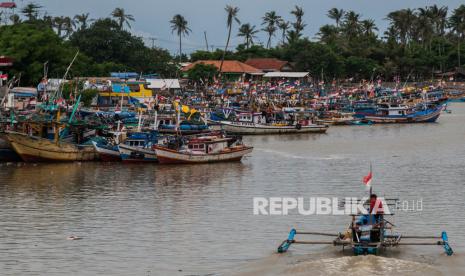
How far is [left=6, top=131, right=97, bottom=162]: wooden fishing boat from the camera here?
51.5 metres

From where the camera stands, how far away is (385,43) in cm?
14900

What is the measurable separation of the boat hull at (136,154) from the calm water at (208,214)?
0.87m

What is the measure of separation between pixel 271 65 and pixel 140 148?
80815 millimetres

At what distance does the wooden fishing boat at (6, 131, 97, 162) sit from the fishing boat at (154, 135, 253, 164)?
538 cm

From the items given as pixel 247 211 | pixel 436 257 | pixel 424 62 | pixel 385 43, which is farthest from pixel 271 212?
pixel 385 43

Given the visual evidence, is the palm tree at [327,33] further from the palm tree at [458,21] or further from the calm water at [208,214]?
the calm water at [208,214]

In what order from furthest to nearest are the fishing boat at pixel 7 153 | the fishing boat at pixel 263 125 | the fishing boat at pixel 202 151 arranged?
1. the fishing boat at pixel 263 125
2. the fishing boat at pixel 7 153
3. the fishing boat at pixel 202 151

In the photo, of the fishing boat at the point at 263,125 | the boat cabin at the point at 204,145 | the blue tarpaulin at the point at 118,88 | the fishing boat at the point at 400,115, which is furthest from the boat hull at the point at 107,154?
the fishing boat at the point at 400,115

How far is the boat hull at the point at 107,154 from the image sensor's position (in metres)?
53.0

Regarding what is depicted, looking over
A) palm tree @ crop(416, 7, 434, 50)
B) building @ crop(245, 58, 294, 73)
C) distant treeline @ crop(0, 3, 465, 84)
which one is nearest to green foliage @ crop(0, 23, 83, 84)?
distant treeline @ crop(0, 3, 465, 84)

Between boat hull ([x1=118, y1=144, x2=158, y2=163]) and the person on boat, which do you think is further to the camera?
boat hull ([x1=118, y1=144, x2=158, y2=163])

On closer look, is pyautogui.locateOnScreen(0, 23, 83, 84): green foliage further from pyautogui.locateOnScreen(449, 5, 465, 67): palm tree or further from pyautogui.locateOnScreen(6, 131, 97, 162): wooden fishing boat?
pyautogui.locateOnScreen(449, 5, 465, 67): palm tree

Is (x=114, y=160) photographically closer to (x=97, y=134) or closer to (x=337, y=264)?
(x=97, y=134)

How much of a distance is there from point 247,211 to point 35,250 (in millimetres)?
9691
